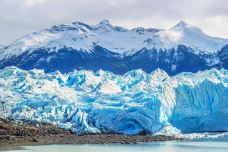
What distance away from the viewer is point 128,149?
34.4 meters

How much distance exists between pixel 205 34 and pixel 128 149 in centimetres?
6134

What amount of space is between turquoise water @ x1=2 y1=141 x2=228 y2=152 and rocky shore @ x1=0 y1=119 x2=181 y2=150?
179 centimetres

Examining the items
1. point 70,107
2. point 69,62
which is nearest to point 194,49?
point 69,62

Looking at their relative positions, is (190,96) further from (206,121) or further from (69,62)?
(69,62)

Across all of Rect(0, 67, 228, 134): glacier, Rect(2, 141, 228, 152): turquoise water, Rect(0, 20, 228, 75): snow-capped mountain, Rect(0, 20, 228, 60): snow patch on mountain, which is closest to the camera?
Rect(2, 141, 228, 152): turquoise water

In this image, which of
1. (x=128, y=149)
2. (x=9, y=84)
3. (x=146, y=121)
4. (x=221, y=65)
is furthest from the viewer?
(x=221, y=65)

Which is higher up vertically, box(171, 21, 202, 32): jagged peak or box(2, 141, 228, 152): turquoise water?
box(171, 21, 202, 32): jagged peak

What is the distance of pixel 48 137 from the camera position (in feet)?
129

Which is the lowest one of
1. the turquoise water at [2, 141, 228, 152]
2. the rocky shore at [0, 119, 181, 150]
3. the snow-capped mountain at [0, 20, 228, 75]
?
the turquoise water at [2, 141, 228, 152]

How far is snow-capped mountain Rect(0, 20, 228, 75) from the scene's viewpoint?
299ft

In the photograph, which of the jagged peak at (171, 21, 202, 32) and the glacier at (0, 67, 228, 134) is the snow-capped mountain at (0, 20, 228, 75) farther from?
the glacier at (0, 67, 228, 134)

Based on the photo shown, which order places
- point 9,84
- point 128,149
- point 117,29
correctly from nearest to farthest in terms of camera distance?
point 128,149 < point 9,84 < point 117,29

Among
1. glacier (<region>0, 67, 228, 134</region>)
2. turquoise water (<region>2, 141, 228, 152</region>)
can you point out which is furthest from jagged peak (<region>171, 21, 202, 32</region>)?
turquoise water (<region>2, 141, 228, 152</region>)

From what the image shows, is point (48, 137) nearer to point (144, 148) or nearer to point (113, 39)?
point (144, 148)
